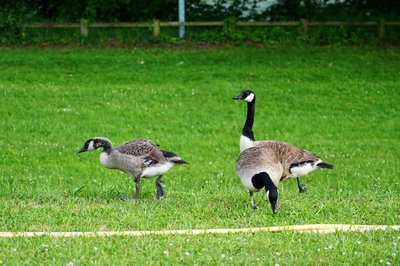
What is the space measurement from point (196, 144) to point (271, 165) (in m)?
7.79

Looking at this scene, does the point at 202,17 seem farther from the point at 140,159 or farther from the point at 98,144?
the point at 140,159

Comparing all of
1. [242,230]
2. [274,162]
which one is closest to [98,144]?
[274,162]

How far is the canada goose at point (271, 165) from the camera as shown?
30.7 feet

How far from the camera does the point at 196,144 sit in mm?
17797

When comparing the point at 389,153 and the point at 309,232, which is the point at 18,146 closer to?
the point at 389,153

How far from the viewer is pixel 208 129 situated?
1909cm

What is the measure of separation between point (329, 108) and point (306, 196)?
10298mm

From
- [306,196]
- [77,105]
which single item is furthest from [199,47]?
[306,196]

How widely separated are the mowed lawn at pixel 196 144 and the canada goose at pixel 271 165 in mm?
358

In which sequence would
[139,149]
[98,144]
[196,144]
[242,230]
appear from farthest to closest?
1. [196,144]
2. [98,144]
3. [139,149]
4. [242,230]

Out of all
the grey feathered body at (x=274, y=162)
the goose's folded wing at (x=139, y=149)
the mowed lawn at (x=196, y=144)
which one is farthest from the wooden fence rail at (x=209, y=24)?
the goose's folded wing at (x=139, y=149)

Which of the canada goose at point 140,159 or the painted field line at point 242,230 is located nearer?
the painted field line at point 242,230

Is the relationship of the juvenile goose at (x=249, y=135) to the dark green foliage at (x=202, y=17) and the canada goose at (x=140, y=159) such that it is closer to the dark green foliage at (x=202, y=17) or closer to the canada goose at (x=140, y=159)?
the canada goose at (x=140, y=159)

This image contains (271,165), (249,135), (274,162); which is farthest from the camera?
(249,135)
